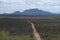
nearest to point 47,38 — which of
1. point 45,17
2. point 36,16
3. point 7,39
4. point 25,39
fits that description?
point 25,39

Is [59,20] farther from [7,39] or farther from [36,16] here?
[7,39]

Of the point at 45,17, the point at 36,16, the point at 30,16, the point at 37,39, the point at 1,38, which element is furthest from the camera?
the point at 45,17

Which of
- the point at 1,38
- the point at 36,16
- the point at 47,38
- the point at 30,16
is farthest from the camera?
the point at 36,16

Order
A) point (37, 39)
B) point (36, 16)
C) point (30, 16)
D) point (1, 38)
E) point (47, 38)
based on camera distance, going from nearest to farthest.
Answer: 1. point (37, 39)
2. point (1, 38)
3. point (47, 38)
4. point (30, 16)
5. point (36, 16)

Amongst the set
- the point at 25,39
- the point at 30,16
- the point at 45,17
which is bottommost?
the point at 45,17

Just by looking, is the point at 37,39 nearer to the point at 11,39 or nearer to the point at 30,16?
the point at 11,39

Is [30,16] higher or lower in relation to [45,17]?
higher

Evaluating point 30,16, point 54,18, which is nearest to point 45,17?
point 54,18

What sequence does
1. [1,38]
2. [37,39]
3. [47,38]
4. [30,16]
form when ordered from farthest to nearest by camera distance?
[30,16], [47,38], [1,38], [37,39]

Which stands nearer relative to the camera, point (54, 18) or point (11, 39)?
point (11, 39)
